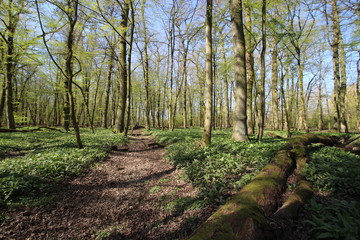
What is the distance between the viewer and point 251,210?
2.36 meters

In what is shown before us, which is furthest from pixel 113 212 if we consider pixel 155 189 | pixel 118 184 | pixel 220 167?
pixel 220 167

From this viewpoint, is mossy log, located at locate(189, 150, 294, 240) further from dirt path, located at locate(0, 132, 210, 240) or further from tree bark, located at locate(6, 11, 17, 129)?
tree bark, located at locate(6, 11, 17, 129)

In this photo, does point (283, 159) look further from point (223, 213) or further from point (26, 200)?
point (26, 200)

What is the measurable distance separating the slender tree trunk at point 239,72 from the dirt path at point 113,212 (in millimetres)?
4348

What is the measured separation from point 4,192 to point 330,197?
6414 mm

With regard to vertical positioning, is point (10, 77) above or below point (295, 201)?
above

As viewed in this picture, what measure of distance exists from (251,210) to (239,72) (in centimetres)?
722

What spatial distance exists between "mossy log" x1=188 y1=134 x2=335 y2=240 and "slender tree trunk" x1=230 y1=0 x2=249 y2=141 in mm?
3870

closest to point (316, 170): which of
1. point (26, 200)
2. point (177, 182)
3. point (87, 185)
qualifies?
point (177, 182)

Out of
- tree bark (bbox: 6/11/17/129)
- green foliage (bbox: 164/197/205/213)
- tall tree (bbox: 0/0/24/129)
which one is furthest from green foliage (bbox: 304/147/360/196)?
tree bark (bbox: 6/11/17/129)

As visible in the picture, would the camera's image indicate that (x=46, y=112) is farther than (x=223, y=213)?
Yes

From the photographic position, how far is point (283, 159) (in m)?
4.52

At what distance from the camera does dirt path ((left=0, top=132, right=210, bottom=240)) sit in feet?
9.20

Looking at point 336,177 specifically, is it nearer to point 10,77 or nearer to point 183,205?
point 183,205
